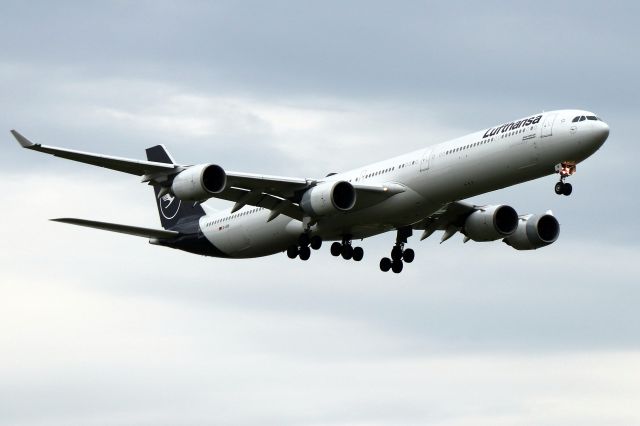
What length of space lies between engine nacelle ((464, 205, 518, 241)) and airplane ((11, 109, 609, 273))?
5 cm

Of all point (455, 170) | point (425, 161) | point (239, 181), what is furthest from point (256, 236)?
point (455, 170)

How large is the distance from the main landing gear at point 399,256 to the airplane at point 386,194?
5cm

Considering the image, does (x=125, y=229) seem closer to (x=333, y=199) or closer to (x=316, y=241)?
(x=316, y=241)

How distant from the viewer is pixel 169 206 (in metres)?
78.4

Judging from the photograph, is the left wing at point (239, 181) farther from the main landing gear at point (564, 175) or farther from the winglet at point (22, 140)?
the main landing gear at point (564, 175)

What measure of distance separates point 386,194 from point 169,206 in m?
18.8

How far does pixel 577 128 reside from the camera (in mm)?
59062

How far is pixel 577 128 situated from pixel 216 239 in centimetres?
2112

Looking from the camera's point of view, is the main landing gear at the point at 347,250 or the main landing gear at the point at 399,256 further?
the main landing gear at the point at 399,256

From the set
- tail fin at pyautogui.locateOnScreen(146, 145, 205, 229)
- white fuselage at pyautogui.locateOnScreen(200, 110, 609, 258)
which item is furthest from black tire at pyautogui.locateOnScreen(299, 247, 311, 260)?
tail fin at pyautogui.locateOnScreen(146, 145, 205, 229)

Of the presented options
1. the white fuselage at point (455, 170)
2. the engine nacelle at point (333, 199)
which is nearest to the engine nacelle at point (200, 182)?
the engine nacelle at point (333, 199)

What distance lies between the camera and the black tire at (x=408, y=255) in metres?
70.5

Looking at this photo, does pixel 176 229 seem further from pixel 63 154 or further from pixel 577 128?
pixel 577 128

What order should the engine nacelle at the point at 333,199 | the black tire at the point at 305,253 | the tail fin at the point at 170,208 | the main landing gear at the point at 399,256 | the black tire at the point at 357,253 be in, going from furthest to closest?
the tail fin at the point at 170,208 → the main landing gear at the point at 399,256 → the black tire at the point at 357,253 → the black tire at the point at 305,253 → the engine nacelle at the point at 333,199
